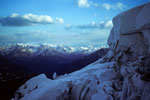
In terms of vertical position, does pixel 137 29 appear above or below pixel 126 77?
above

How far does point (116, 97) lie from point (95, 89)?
2.26 metres

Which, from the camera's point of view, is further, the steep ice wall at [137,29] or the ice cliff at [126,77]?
the steep ice wall at [137,29]

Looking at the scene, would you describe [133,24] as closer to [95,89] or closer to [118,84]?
[118,84]

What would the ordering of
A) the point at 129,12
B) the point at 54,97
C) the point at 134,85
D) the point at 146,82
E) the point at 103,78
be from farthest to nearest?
the point at 103,78, the point at 129,12, the point at 54,97, the point at 134,85, the point at 146,82

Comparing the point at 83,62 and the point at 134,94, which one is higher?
the point at 134,94

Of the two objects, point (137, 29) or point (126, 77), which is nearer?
point (126, 77)

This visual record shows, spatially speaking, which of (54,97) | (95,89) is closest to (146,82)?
(95,89)

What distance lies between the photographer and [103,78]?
35.9ft

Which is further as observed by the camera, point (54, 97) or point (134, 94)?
point (54, 97)

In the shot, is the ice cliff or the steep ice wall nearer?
the ice cliff

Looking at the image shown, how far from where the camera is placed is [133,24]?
9.66m

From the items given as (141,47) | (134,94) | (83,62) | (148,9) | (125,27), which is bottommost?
(83,62)

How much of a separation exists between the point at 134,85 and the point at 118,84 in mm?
3026

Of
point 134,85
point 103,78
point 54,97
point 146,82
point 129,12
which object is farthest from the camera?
point 103,78
